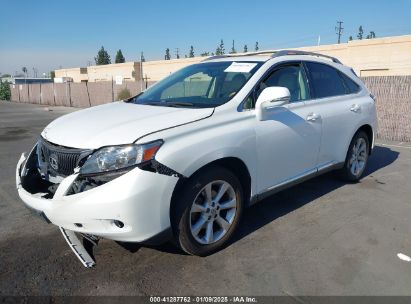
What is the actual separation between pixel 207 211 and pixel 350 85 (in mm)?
3133

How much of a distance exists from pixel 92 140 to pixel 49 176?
65cm

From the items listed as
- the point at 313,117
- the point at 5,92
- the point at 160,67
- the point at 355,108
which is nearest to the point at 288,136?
the point at 313,117

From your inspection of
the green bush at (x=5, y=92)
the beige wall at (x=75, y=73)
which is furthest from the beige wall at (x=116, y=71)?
the green bush at (x=5, y=92)

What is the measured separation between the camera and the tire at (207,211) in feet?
10.2

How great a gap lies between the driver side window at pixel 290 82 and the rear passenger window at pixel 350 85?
1.09 m

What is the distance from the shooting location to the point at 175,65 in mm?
40812

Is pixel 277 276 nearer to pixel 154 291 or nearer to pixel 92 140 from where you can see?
pixel 154 291

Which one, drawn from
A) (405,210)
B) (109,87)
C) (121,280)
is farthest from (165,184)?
(109,87)

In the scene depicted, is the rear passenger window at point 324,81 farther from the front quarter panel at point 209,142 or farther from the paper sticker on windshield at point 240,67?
the front quarter panel at point 209,142

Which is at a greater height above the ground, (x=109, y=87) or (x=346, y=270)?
(x=109, y=87)

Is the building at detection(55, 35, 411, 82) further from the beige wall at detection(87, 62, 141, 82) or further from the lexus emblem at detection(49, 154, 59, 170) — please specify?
the beige wall at detection(87, 62, 141, 82)

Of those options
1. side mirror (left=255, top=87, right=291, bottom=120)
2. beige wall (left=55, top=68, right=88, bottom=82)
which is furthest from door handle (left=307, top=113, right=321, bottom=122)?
beige wall (left=55, top=68, right=88, bottom=82)

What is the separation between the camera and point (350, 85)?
→ 5.30 m

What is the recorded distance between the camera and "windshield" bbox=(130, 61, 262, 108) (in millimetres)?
3744
